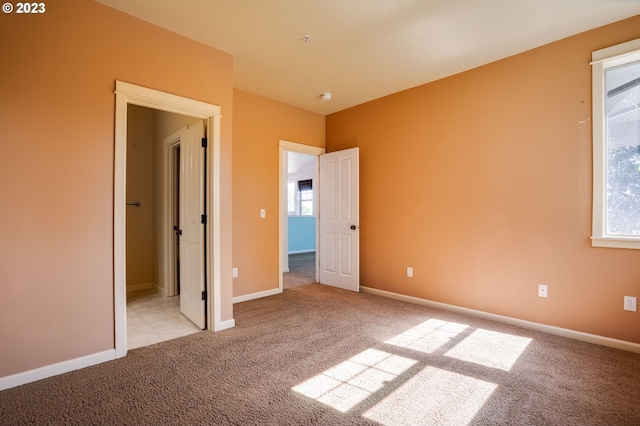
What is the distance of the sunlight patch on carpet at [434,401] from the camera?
169 centimetres

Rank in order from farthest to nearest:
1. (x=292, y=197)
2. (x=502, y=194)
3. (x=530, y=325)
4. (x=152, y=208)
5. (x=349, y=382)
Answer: (x=292, y=197) → (x=152, y=208) → (x=502, y=194) → (x=530, y=325) → (x=349, y=382)

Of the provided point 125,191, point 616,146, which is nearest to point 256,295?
point 125,191

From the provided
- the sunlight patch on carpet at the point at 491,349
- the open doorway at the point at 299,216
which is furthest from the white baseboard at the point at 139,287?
the sunlight patch on carpet at the point at 491,349

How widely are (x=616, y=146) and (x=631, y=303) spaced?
1.32 meters

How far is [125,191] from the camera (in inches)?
106

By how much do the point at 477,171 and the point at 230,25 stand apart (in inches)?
113

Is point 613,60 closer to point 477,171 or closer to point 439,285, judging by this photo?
point 477,171

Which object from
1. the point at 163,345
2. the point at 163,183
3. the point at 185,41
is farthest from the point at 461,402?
the point at 163,183

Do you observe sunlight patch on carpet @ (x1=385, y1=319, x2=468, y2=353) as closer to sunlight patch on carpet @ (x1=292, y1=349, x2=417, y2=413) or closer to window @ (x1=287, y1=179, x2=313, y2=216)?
sunlight patch on carpet @ (x1=292, y1=349, x2=417, y2=413)

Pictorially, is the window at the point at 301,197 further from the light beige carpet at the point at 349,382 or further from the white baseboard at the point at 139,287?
the light beige carpet at the point at 349,382

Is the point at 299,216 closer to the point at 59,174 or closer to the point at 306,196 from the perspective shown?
the point at 306,196

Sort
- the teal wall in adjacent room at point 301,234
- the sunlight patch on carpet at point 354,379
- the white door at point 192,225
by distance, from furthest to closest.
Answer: the teal wall in adjacent room at point 301,234 < the white door at point 192,225 < the sunlight patch on carpet at point 354,379

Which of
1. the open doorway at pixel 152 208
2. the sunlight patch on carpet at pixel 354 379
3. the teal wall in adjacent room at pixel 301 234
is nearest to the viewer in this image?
the sunlight patch on carpet at pixel 354 379

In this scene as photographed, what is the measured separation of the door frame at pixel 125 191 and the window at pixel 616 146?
342 cm
